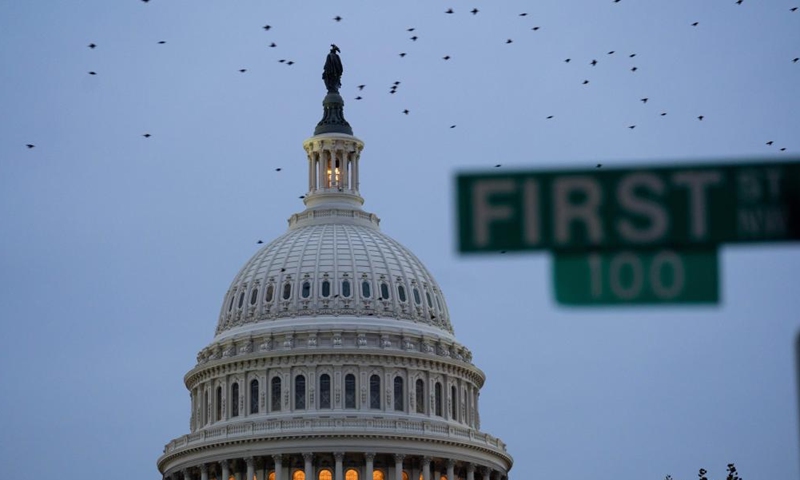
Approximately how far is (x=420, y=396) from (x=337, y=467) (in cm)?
1106

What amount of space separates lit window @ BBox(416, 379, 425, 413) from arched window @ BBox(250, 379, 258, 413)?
1432 cm

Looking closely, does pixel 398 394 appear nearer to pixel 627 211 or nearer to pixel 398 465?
pixel 398 465

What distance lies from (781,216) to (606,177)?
3.93ft

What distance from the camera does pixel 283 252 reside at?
169 metres

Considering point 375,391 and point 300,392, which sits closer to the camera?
point 375,391

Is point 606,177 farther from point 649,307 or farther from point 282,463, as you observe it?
point 282,463

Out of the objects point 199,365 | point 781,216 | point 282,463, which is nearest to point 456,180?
point 781,216

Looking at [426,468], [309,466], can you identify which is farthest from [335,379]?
[426,468]

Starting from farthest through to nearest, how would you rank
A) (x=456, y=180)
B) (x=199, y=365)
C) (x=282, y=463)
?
(x=199, y=365) < (x=282, y=463) < (x=456, y=180)

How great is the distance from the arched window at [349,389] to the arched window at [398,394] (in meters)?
3.67

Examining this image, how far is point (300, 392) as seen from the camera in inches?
6314

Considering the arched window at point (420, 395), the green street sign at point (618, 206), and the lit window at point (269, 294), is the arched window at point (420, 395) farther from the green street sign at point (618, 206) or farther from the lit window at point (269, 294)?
the green street sign at point (618, 206)

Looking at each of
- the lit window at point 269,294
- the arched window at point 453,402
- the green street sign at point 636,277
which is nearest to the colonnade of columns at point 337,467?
the arched window at point 453,402

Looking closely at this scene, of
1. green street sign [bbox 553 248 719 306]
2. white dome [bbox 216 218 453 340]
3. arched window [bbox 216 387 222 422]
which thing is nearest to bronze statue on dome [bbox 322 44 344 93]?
white dome [bbox 216 218 453 340]
